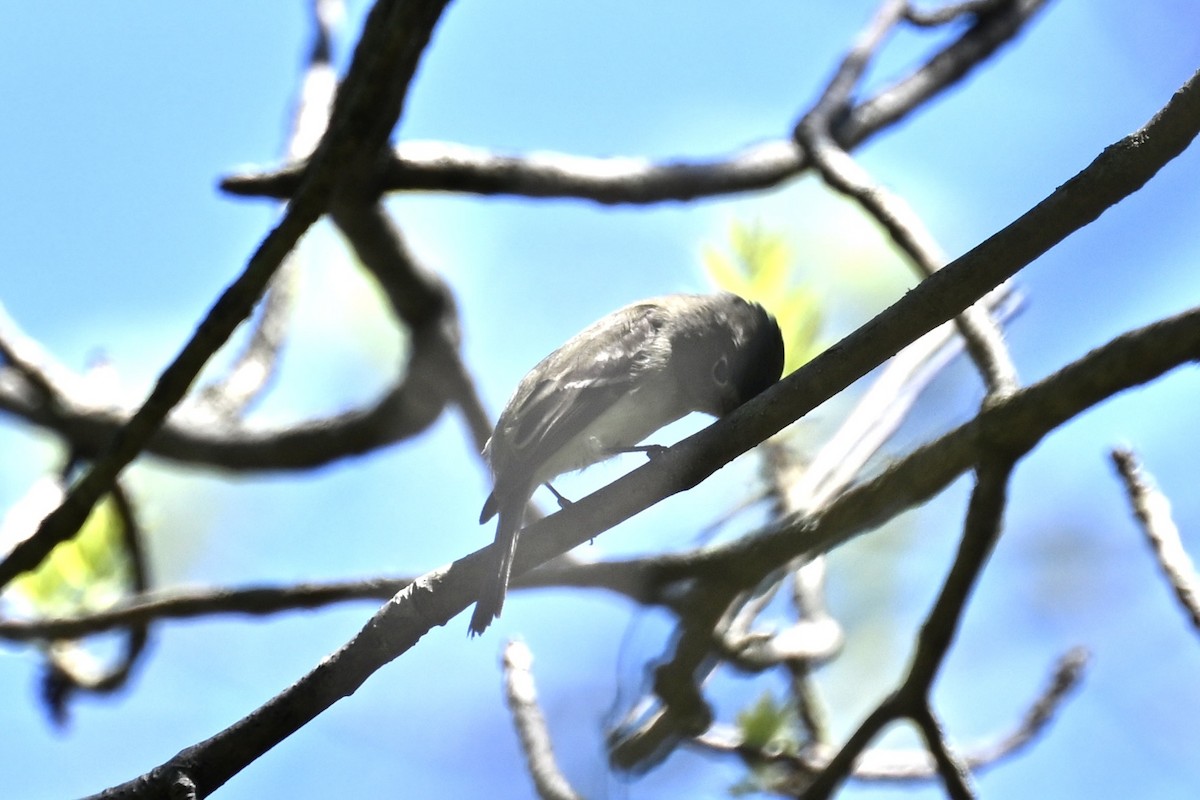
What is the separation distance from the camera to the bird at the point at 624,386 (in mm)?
3404

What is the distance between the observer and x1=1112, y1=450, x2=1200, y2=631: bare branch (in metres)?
2.90

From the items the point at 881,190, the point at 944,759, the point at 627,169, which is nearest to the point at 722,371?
the point at 881,190

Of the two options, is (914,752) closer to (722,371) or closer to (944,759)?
(944,759)

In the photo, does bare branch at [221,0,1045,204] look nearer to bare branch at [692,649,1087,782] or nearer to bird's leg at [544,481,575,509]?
bird's leg at [544,481,575,509]

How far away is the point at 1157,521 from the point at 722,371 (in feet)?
3.96

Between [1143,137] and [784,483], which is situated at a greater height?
[784,483]

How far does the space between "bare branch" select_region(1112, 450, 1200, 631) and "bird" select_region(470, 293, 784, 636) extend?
0.95 metres

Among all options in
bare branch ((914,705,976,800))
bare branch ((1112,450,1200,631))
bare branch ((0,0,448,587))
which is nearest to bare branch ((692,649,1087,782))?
bare branch ((914,705,976,800))

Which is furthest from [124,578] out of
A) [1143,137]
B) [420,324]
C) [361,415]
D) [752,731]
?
[1143,137]

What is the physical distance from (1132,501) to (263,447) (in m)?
3.70

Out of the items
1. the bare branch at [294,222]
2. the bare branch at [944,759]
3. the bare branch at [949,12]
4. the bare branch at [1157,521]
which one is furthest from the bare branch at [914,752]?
the bare branch at [949,12]

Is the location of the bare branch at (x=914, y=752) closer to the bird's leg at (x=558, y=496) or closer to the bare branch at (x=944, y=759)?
the bare branch at (x=944, y=759)

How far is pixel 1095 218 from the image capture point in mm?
2293

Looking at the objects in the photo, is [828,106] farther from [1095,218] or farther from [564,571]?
[1095,218]
